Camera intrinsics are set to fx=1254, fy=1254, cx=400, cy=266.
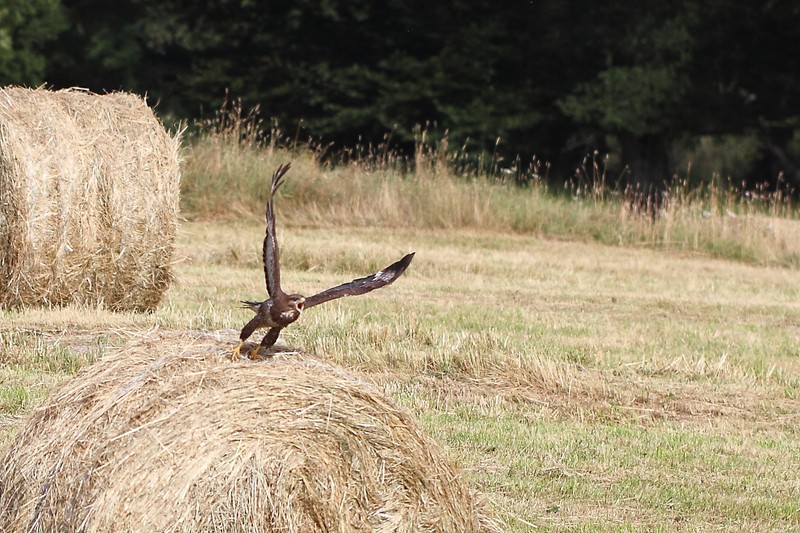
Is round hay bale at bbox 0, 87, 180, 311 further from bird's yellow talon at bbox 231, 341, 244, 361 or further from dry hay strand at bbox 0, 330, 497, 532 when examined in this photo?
bird's yellow talon at bbox 231, 341, 244, 361

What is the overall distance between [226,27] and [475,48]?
22.5 ft

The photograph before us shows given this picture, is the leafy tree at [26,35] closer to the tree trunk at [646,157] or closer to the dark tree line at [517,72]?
the dark tree line at [517,72]

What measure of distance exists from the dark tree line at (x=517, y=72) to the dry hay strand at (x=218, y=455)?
2520 centimetres

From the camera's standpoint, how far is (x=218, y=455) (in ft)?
14.2

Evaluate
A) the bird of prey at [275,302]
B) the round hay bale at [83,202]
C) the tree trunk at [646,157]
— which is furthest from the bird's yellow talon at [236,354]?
the tree trunk at [646,157]

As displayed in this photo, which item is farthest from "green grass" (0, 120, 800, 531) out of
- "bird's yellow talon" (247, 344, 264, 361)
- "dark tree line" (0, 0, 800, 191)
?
"dark tree line" (0, 0, 800, 191)

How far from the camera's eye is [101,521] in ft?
13.9

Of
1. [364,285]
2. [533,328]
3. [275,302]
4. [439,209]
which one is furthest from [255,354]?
[439,209]

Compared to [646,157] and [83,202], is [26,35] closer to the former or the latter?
[646,157]

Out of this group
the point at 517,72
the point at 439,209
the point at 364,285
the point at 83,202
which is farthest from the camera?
the point at 517,72

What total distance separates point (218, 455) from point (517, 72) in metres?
29.6

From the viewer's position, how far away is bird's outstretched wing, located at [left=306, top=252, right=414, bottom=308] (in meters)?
Answer: 4.75

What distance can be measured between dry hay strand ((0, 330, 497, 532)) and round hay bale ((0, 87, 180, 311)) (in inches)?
210

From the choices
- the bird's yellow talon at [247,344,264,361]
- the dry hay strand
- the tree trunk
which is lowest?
the tree trunk
